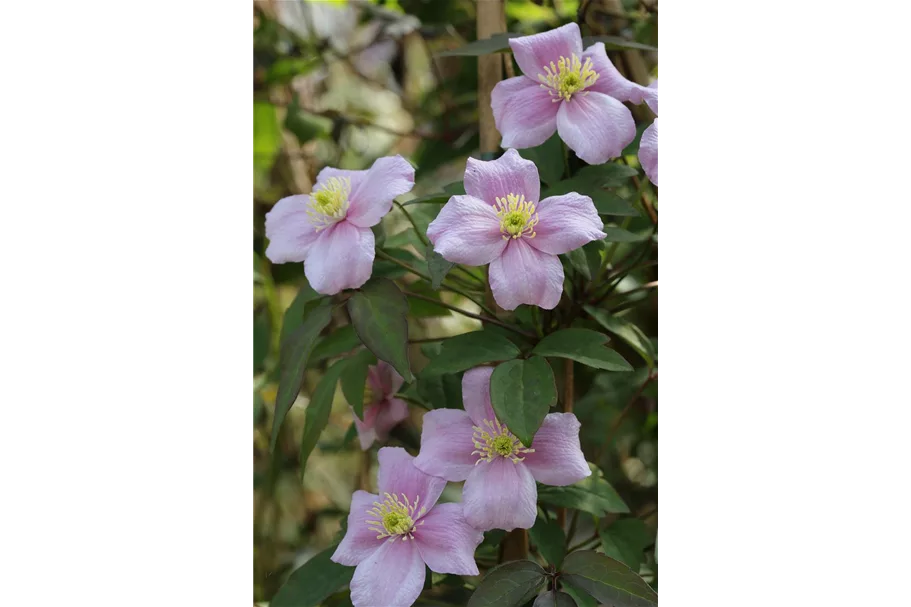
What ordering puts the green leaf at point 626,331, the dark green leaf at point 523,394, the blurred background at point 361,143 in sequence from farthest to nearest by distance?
the blurred background at point 361,143, the green leaf at point 626,331, the dark green leaf at point 523,394

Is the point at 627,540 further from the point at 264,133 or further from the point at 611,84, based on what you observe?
the point at 264,133

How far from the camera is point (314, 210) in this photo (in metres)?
0.60

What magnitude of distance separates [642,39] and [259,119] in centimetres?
52

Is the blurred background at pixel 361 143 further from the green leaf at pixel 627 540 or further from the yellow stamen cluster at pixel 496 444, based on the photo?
the yellow stamen cluster at pixel 496 444

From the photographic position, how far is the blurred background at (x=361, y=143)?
0.91 metres

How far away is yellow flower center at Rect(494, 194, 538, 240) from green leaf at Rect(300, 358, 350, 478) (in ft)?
0.63

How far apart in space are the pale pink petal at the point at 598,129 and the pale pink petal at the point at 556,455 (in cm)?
17

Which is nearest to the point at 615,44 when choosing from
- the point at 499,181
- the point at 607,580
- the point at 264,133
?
the point at 499,181

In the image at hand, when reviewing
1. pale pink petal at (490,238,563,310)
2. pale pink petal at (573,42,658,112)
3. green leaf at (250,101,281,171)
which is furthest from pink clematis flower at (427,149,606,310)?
green leaf at (250,101,281,171)

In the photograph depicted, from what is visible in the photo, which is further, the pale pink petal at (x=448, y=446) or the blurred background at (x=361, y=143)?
the blurred background at (x=361, y=143)

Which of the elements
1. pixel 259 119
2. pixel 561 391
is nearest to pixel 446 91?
pixel 259 119

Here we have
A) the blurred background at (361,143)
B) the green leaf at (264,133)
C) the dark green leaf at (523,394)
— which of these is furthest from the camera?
the green leaf at (264,133)

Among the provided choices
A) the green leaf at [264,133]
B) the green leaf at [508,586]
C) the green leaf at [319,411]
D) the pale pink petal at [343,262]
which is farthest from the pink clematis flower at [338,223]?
the green leaf at [264,133]
